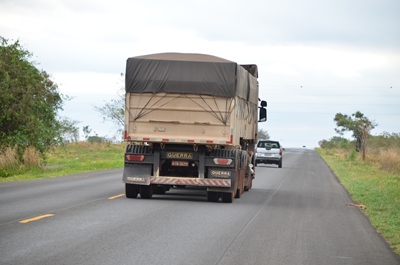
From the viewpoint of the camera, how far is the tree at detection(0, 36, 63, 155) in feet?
104

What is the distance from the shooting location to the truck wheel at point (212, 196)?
61.8 ft

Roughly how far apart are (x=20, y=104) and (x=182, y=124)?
15.6 metres

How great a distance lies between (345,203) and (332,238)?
27.6 ft

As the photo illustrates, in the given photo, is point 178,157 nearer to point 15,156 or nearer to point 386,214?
point 386,214

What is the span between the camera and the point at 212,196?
1889 centimetres

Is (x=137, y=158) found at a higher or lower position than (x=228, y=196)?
higher

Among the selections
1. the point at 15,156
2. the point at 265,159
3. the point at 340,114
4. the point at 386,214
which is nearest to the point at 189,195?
the point at 386,214

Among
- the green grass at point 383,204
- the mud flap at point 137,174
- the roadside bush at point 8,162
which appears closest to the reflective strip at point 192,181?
the mud flap at point 137,174

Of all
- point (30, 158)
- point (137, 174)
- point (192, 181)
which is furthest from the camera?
point (30, 158)

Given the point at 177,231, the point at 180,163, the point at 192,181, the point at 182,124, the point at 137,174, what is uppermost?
the point at 182,124

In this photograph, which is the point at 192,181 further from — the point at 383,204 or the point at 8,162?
the point at 8,162

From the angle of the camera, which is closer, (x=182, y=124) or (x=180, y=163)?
(x=182, y=124)

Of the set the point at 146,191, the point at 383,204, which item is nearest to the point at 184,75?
the point at 146,191

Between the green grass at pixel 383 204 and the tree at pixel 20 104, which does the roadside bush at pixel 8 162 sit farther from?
the green grass at pixel 383 204
